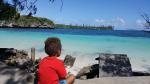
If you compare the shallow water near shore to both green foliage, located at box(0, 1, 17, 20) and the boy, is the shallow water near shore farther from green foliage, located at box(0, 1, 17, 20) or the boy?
the boy

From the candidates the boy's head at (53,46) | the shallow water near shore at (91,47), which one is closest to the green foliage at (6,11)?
the shallow water near shore at (91,47)

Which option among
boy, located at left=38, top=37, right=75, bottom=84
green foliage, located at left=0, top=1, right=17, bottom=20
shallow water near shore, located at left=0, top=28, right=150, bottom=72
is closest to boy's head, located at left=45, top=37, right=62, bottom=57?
boy, located at left=38, top=37, right=75, bottom=84

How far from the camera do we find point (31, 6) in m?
13.8

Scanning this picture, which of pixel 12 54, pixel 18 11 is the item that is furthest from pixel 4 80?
pixel 12 54

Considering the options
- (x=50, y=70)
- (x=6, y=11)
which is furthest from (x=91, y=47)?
(x=50, y=70)

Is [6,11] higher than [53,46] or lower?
higher

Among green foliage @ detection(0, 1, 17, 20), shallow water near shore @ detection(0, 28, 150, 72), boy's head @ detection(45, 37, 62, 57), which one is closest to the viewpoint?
boy's head @ detection(45, 37, 62, 57)

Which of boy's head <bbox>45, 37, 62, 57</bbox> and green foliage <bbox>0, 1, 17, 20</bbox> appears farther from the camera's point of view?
green foliage <bbox>0, 1, 17, 20</bbox>

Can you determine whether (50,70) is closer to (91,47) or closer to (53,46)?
(53,46)

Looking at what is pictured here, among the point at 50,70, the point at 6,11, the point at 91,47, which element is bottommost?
the point at 91,47

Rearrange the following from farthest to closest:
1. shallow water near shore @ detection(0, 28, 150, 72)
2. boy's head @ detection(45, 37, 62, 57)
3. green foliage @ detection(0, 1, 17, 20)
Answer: shallow water near shore @ detection(0, 28, 150, 72) < green foliage @ detection(0, 1, 17, 20) < boy's head @ detection(45, 37, 62, 57)

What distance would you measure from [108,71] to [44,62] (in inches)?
219

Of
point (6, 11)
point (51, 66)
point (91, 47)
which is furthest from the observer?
point (91, 47)

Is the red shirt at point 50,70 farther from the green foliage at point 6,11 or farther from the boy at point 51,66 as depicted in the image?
the green foliage at point 6,11
